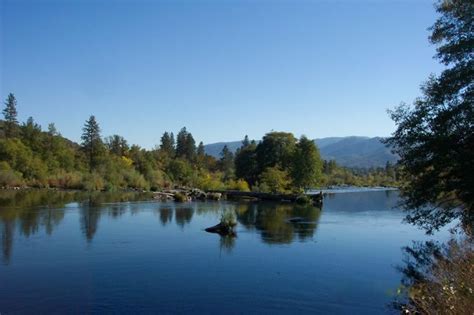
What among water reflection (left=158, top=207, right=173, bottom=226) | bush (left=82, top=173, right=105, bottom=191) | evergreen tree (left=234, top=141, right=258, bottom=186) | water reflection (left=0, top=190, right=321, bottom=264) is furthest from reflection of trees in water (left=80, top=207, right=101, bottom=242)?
evergreen tree (left=234, top=141, right=258, bottom=186)

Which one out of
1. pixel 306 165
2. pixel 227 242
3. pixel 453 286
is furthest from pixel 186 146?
pixel 453 286

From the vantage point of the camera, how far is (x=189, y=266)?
19.3 meters

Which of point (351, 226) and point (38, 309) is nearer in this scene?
point (38, 309)

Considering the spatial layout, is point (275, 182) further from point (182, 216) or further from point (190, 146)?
point (190, 146)

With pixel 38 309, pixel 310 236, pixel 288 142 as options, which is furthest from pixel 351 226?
pixel 288 142

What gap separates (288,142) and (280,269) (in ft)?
213

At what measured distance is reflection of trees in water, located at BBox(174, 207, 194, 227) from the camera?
114 feet

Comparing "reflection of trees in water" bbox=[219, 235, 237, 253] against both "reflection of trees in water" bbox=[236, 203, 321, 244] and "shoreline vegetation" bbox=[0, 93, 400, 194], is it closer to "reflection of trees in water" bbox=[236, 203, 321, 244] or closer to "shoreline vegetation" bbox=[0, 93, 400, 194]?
"reflection of trees in water" bbox=[236, 203, 321, 244]

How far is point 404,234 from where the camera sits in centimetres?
3086

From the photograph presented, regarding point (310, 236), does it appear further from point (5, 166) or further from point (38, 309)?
point (5, 166)

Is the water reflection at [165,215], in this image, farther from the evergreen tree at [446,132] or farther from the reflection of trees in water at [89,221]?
the evergreen tree at [446,132]

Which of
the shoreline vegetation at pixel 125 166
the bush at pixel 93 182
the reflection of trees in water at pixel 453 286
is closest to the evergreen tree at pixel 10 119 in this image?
the shoreline vegetation at pixel 125 166

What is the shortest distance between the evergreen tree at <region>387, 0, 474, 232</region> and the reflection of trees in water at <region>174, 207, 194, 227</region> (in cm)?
1879

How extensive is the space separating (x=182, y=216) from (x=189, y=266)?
19.7 metres
